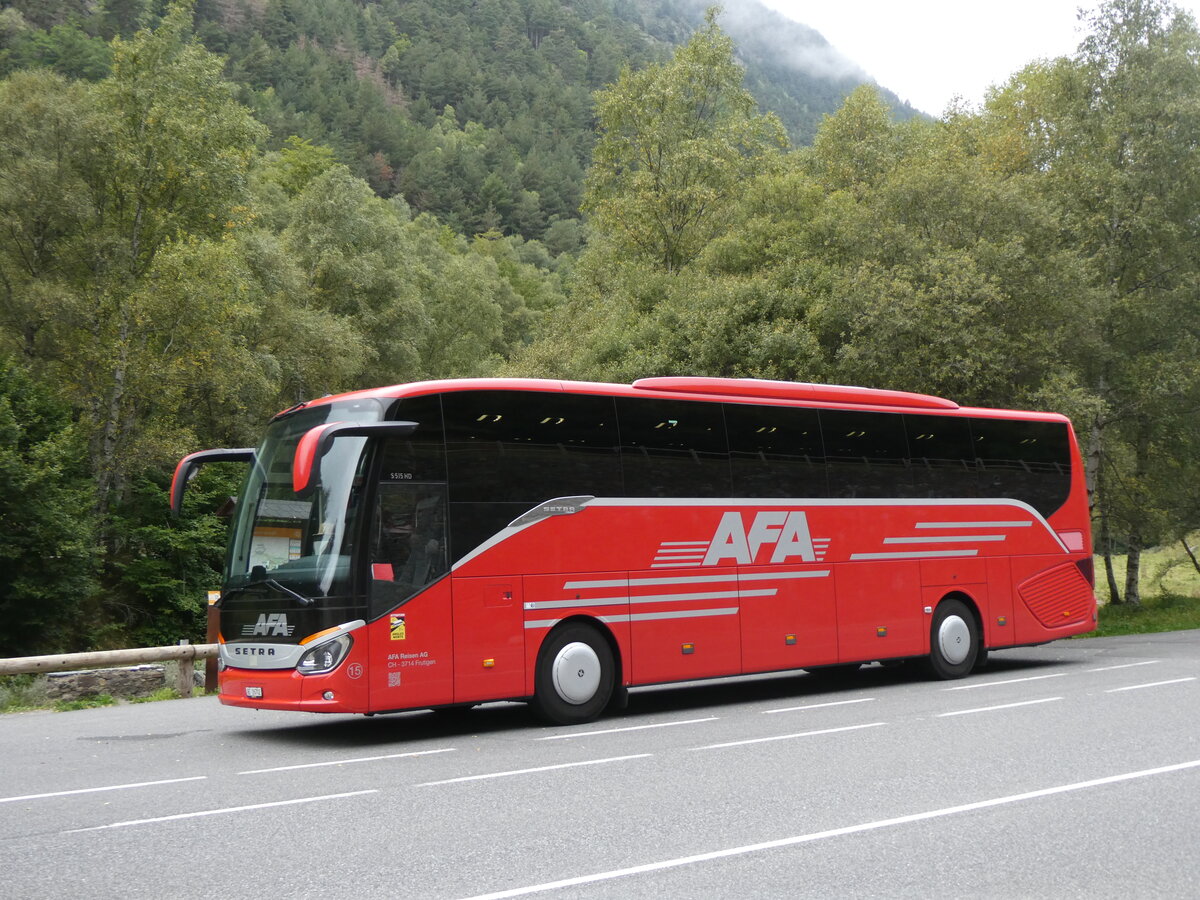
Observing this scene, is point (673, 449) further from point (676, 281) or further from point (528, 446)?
point (676, 281)

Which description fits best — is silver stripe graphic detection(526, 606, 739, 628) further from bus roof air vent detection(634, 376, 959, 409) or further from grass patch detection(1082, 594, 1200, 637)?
grass patch detection(1082, 594, 1200, 637)

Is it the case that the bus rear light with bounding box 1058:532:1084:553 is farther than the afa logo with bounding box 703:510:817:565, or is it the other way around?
the bus rear light with bounding box 1058:532:1084:553

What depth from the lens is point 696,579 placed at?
14.2m

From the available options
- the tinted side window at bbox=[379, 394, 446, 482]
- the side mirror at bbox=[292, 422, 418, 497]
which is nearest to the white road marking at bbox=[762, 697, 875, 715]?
the tinted side window at bbox=[379, 394, 446, 482]

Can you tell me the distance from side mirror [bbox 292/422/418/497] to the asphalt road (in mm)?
2547

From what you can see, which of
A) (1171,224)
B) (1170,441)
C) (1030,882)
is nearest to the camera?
(1030,882)

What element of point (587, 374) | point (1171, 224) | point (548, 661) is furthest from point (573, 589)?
point (1171, 224)

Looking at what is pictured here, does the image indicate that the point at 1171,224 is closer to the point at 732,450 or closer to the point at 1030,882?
the point at 732,450

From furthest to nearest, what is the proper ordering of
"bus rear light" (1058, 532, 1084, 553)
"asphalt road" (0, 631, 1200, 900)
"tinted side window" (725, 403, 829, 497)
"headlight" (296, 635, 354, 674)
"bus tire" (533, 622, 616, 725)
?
1. "bus rear light" (1058, 532, 1084, 553)
2. "tinted side window" (725, 403, 829, 497)
3. "bus tire" (533, 622, 616, 725)
4. "headlight" (296, 635, 354, 674)
5. "asphalt road" (0, 631, 1200, 900)

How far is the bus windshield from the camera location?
1150cm

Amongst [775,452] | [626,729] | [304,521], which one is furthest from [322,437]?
[775,452]

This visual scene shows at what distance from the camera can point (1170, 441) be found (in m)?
33.0

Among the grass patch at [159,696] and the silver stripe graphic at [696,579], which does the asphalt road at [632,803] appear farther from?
the grass patch at [159,696]

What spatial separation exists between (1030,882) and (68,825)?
6182 mm
